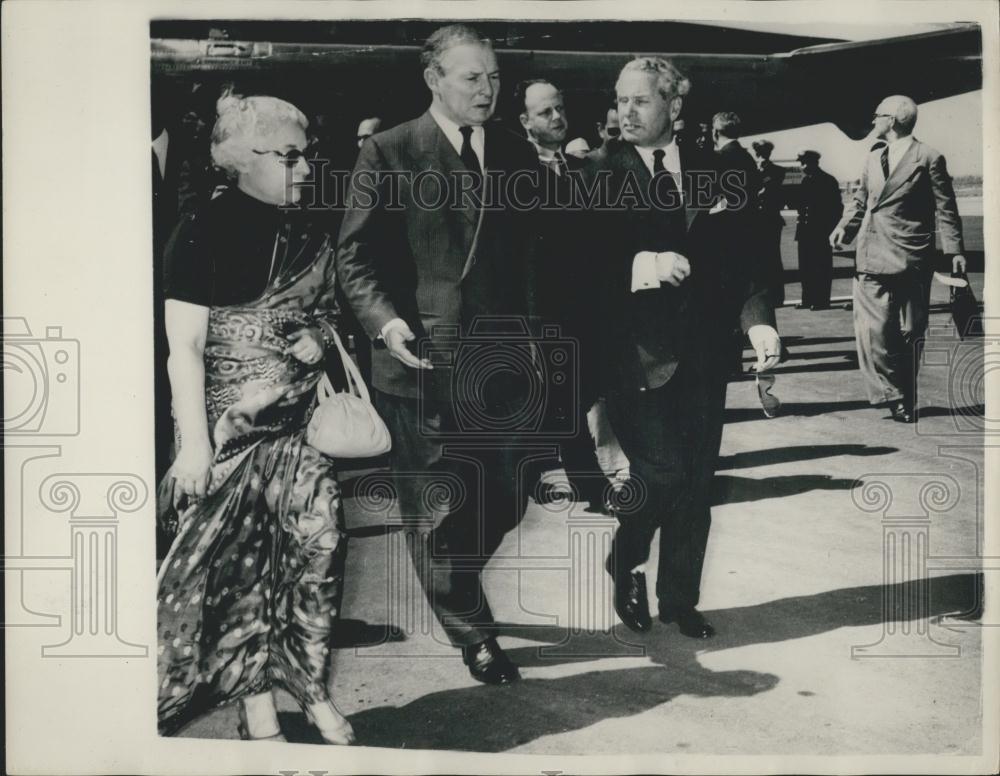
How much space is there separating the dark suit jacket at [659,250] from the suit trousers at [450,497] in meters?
0.55

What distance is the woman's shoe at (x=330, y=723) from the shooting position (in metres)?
4.07

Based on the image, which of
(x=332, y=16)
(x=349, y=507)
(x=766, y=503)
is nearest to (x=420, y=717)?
(x=349, y=507)

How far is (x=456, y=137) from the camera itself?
160 inches

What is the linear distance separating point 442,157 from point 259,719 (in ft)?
6.87

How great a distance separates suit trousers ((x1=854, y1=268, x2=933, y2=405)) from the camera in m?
4.25

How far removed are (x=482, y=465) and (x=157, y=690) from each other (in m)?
1.45

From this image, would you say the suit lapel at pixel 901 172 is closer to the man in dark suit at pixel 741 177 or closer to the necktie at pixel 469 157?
the man in dark suit at pixel 741 177

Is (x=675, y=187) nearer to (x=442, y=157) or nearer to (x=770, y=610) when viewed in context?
(x=442, y=157)

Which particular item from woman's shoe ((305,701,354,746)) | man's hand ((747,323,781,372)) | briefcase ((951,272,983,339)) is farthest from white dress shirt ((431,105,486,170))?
woman's shoe ((305,701,354,746))

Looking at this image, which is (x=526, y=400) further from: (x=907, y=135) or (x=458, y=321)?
(x=907, y=135)

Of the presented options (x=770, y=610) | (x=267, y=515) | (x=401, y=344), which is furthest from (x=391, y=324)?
(x=770, y=610)

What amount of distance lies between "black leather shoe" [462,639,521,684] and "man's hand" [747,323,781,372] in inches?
56.2

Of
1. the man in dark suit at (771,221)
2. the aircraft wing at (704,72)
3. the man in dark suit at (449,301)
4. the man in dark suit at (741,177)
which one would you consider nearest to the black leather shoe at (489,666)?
the man in dark suit at (449,301)

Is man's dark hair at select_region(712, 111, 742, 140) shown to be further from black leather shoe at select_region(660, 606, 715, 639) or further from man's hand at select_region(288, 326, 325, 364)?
black leather shoe at select_region(660, 606, 715, 639)
